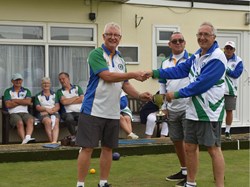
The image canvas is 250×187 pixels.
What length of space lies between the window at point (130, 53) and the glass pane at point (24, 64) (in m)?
1.58

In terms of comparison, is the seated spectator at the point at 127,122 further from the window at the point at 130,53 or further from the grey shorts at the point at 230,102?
the grey shorts at the point at 230,102

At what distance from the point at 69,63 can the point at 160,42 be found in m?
1.89

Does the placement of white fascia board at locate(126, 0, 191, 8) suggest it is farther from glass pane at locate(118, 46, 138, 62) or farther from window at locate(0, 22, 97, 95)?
window at locate(0, 22, 97, 95)

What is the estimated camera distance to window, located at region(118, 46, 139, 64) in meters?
9.66

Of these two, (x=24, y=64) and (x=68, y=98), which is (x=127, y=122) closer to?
(x=68, y=98)

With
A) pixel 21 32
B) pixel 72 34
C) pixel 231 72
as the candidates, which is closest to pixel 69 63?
pixel 72 34

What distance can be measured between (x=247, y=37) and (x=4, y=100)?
17.9ft

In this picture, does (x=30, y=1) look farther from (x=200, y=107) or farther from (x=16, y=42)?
(x=200, y=107)

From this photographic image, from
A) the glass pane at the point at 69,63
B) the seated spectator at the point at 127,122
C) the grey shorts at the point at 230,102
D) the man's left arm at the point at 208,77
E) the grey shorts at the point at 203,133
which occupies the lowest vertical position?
the seated spectator at the point at 127,122

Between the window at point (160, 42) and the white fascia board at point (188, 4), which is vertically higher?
the white fascia board at point (188, 4)

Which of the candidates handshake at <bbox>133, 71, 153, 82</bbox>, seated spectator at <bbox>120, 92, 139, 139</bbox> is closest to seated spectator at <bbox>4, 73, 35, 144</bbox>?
seated spectator at <bbox>120, 92, 139, 139</bbox>

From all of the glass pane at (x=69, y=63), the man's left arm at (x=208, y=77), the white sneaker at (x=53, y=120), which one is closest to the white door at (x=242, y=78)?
the glass pane at (x=69, y=63)

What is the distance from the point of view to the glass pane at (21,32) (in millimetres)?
8883

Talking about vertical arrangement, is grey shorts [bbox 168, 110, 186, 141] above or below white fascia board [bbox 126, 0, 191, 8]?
below
